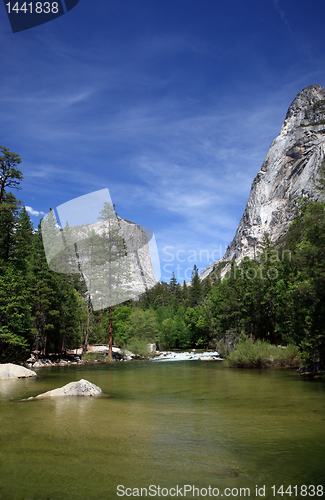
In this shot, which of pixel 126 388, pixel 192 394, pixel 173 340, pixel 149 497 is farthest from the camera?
pixel 173 340

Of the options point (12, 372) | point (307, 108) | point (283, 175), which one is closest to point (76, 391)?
point (12, 372)

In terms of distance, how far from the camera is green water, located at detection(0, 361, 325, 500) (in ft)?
15.9

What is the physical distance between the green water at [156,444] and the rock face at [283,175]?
126927 mm

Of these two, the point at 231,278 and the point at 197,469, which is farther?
the point at 231,278

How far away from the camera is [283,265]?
34.1 metres

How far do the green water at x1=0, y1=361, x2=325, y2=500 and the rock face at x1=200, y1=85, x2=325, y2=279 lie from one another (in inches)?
4997

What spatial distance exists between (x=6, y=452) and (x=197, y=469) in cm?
348

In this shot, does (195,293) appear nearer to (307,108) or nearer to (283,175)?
(283,175)

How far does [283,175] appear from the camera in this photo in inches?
5945

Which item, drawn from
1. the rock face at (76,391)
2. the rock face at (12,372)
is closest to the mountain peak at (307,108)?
the rock face at (12,372)

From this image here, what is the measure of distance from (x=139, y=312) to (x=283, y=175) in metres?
124

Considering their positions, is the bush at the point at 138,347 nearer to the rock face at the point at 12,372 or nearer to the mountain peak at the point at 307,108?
the rock face at the point at 12,372

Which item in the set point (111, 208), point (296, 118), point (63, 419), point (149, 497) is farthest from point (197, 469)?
point (296, 118)

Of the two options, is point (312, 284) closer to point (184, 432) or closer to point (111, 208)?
point (184, 432)
